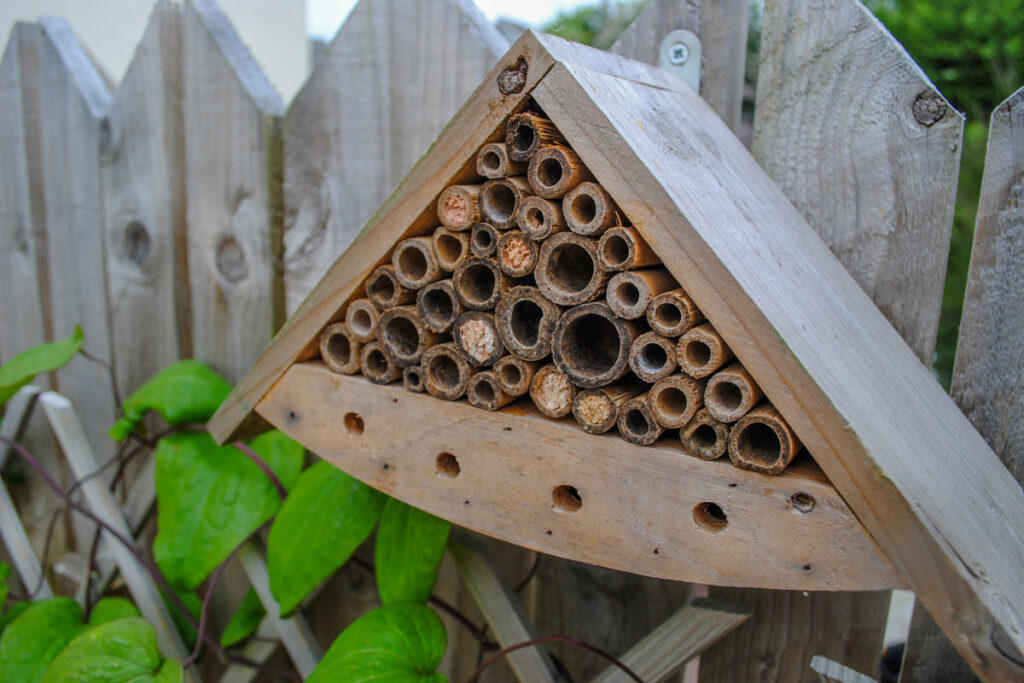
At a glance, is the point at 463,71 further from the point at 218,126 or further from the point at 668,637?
the point at 668,637

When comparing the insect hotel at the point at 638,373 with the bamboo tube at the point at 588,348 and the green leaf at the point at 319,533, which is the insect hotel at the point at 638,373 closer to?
the bamboo tube at the point at 588,348

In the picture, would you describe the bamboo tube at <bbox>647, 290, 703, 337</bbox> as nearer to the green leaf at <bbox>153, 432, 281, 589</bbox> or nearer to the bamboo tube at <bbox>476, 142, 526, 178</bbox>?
the bamboo tube at <bbox>476, 142, 526, 178</bbox>

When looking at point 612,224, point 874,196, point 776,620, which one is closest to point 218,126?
point 612,224

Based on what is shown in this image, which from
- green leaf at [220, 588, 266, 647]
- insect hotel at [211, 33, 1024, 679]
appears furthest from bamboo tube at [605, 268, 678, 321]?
green leaf at [220, 588, 266, 647]

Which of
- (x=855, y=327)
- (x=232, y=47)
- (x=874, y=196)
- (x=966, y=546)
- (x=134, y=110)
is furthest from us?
(x=134, y=110)

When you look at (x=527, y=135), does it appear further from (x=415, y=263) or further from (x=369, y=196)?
(x=369, y=196)
